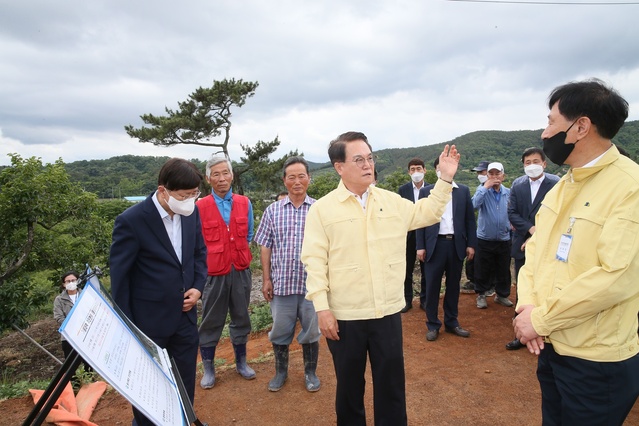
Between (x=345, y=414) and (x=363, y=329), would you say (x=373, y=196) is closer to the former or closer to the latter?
(x=363, y=329)

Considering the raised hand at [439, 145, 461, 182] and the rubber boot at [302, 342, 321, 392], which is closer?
the raised hand at [439, 145, 461, 182]

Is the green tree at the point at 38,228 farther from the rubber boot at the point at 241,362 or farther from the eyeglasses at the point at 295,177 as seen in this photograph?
the eyeglasses at the point at 295,177

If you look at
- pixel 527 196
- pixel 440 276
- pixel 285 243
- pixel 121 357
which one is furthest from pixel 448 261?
pixel 121 357

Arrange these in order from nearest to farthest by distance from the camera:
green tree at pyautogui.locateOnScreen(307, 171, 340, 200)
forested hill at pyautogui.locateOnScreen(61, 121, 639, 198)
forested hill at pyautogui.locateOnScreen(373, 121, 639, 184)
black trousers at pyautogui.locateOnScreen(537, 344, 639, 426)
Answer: black trousers at pyautogui.locateOnScreen(537, 344, 639, 426)
green tree at pyautogui.locateOnScreen(307, 171, 340, 200)
forested hill at pyautogui.locateOnScreen(373, 121, 639, 184)
forested hill at pyautogui.locateOnScreen(61, 121, 639, 198)

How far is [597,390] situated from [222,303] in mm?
2780

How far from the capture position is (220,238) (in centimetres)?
338

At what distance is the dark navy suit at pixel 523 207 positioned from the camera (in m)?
4.17

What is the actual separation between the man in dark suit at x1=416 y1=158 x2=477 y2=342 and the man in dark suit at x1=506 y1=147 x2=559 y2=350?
50 centimetres

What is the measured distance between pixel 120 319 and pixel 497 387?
320cm

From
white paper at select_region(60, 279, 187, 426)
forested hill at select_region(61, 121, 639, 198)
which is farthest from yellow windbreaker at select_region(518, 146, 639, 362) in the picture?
forested hill at select_region(61, 121, 639, 198)

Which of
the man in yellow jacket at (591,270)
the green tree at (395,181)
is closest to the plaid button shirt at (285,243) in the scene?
the man in yellow jacket at (591,270)

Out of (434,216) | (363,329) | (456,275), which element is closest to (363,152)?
(434,216)

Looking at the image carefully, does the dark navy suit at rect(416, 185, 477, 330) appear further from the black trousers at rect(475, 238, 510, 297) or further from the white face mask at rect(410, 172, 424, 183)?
the black trousers at rect(475, 238, 510, 297)

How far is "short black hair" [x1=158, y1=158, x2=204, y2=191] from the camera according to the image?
92.4 inches
